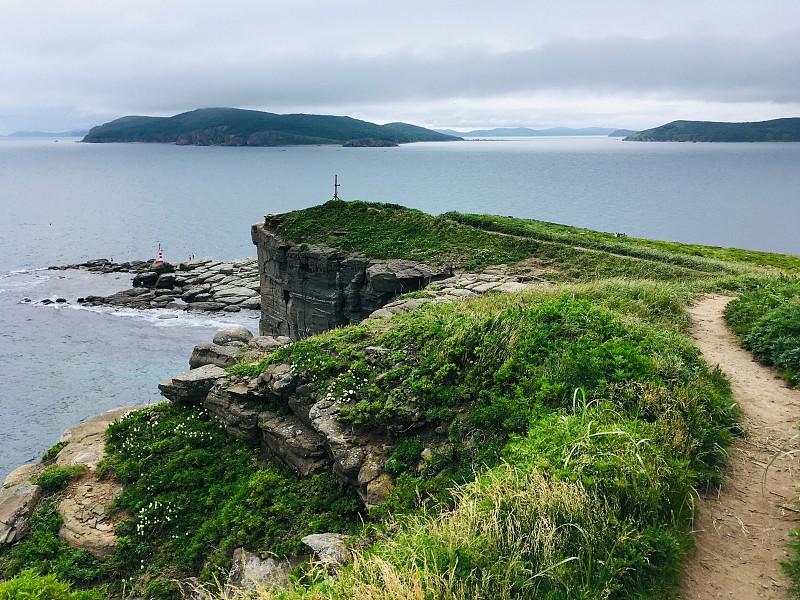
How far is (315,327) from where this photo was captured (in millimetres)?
33875

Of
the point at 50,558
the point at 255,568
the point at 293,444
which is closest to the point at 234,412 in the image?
the point at 293,444

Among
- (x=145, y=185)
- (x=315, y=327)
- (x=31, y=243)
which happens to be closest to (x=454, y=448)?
(x=315, y=327)

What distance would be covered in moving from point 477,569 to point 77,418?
3303 centimetres

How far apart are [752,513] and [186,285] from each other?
2349 inches

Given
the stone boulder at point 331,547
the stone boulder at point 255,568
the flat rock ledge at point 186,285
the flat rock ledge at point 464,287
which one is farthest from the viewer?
the flat rock ledge at point 186,285

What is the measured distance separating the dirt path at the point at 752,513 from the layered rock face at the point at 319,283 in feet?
59.8

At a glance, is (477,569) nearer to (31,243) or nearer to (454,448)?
(454,448)

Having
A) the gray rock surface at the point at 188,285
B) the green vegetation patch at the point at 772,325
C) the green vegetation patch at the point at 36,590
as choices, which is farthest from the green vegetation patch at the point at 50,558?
the gray rock surface at the point at 188,285

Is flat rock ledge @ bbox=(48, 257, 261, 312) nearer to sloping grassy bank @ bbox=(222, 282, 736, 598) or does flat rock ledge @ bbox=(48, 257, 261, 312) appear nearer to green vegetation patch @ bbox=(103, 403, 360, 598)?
green vegetation patch @ bbox=(103, 403, 360, 598)

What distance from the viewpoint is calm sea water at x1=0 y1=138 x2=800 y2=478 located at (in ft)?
123

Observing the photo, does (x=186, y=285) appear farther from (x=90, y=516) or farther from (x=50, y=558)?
(x=50, y=558)

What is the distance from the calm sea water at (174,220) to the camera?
37406mm

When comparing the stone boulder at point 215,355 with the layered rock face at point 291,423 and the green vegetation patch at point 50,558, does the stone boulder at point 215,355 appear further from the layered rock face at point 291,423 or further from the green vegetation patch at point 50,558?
the green vegetation patch at point 50,558

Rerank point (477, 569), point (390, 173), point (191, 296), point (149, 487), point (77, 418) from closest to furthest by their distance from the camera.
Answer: point (477, 569), point (149, 487), point (77, 418), point (191, 296), point (390, 173)
